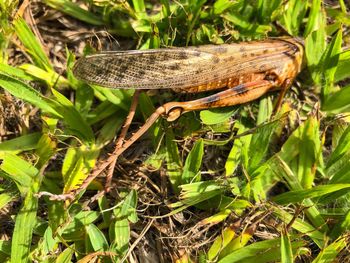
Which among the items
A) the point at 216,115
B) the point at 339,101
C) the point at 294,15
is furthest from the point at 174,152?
the point at 294,15

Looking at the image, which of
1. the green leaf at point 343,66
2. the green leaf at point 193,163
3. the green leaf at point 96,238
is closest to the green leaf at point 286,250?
the green leaf at point 193,163

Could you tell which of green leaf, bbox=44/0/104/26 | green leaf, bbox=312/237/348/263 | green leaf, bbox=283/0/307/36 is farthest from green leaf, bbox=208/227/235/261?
green leaf, bbox=44/0/104/26

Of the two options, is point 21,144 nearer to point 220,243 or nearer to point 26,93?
point 26,93

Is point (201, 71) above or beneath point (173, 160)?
above

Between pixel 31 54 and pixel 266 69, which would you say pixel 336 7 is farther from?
pixel 31 54

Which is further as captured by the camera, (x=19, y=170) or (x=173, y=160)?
(x=173, y=160)

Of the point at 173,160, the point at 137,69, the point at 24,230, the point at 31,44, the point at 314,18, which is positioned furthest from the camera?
the point at 314,18

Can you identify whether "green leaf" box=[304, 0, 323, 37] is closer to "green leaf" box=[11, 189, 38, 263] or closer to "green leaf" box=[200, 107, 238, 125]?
"green leaf" box=[200, 107, 238, 125]

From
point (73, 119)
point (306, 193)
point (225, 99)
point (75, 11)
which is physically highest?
point (75, 11)
